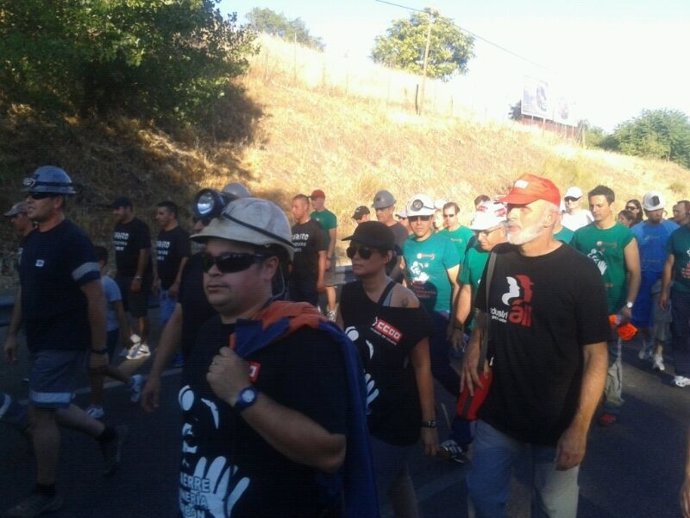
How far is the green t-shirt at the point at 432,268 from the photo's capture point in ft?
22.3

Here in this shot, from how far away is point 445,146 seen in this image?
33.1 m

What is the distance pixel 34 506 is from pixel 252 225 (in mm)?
2969

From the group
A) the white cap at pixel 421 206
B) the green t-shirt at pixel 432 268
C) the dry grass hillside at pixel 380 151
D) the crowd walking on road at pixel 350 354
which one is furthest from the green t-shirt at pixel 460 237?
the dry grass hillside at pixel 380 151

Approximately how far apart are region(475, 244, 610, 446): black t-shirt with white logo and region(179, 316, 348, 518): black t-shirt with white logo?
162cm

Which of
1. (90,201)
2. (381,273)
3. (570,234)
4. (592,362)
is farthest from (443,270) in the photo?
(90,201)

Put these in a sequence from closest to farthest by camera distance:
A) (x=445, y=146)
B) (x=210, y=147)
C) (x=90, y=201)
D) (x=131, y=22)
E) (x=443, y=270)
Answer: (x=443, y=270)
(x=131, y=22)
(x=90, y=201)
(x=210, y=147)
(x=445, y=146)

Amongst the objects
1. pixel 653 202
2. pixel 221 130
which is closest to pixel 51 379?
pixel 653 202

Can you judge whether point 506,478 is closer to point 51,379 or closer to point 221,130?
point 51,379

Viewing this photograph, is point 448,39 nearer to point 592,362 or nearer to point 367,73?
point 367,73

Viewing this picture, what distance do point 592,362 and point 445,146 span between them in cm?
3034

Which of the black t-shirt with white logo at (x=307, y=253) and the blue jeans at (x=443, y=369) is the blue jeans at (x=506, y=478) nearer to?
the blue jeans at (x=443, y=369)

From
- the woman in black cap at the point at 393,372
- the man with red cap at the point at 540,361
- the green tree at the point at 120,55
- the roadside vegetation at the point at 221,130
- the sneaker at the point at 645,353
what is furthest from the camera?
the roadside vegetation at the point at 221,130

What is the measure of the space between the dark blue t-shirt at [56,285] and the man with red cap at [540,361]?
2441 millimetres

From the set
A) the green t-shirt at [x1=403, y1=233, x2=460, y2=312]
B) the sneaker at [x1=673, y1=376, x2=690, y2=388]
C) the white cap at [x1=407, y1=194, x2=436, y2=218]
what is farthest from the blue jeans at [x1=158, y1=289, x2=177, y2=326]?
the sneaker at [x1=673, y1=376, x2=690, y2=388]
